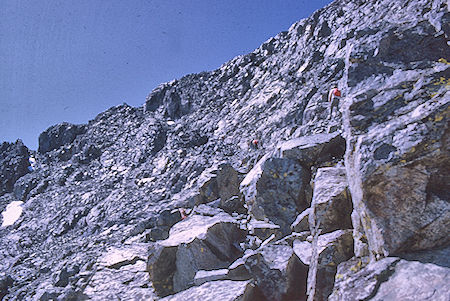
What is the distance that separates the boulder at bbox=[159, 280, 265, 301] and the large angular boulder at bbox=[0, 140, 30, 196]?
68129mm

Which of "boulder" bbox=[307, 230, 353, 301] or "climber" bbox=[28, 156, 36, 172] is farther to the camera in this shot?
"climber" bbox=[28, 156, 36, 172]

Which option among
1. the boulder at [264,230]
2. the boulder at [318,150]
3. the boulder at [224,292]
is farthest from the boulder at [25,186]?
the boulder at [318,150]

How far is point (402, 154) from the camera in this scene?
4801 millimetres

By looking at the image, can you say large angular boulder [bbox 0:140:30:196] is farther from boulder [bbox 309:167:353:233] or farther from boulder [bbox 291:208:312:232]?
boulder [bbox 309:167:353:233]

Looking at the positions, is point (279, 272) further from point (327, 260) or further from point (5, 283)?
point (5, 283)

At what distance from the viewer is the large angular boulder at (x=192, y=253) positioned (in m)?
9.81

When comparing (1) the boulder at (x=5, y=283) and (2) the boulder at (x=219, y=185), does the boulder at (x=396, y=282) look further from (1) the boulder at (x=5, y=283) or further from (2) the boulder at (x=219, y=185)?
(1) the boulder at (x=5, y=283)

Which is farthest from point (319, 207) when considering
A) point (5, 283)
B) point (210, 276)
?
point (5, 283)

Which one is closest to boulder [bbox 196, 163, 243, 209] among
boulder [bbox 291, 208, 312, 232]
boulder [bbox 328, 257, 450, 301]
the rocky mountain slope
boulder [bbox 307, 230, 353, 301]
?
the rocky mountain slope

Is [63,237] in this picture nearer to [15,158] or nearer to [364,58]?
[364,58]

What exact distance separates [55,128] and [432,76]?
74.3 meters

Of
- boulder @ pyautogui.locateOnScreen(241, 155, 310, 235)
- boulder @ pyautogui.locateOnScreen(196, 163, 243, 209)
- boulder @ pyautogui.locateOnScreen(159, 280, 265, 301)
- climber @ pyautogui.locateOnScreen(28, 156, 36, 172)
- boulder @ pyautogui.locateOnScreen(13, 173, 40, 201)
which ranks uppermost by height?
climber @ pyautogui.locateOnScreen(28, 156, 36, 172)

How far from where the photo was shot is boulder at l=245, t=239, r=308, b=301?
6.86 metres

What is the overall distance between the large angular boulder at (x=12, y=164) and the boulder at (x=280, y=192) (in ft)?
222
